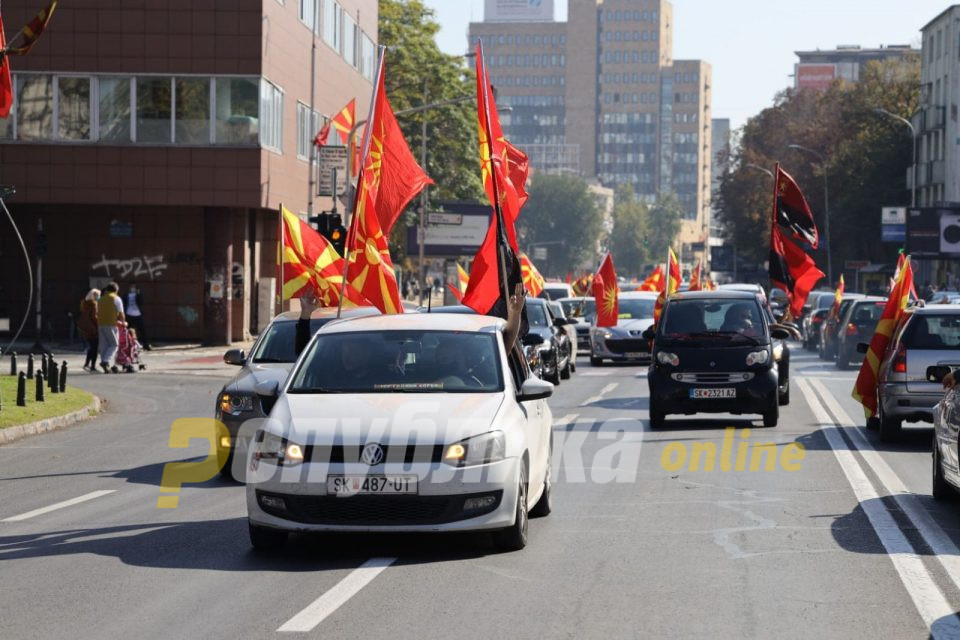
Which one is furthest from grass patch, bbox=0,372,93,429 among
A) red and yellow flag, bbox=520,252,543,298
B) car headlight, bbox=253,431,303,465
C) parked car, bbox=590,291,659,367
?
red and yellow flag, bbox=520,252,543,298

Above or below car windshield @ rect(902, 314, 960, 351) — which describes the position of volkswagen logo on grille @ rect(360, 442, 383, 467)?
below

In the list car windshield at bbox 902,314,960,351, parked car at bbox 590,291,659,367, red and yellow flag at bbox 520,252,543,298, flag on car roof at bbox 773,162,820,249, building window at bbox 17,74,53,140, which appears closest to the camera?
car windshield at bbox 902,314,960,351

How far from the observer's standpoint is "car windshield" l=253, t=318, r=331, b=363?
16.2 meters

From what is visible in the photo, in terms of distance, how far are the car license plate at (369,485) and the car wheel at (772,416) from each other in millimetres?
11740

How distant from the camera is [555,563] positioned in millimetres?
9703

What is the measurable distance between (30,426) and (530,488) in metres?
11.9

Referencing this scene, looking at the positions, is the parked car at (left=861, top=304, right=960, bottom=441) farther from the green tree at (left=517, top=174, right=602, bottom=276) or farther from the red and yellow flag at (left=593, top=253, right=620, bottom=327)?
the green tree at (left=517, top=174, right=602, bottom=276)

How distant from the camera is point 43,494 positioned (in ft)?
45.5

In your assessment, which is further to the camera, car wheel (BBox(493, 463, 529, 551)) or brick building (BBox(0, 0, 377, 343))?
brick building (BBox(0, 0, 377, 343))

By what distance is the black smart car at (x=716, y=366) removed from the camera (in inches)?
806

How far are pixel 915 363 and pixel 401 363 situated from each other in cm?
935

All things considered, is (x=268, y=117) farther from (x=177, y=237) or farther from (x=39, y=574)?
(x=39, y=574)

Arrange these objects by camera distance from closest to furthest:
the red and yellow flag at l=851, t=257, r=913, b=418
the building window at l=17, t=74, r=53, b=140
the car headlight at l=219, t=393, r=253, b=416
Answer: the car headlight at l=219, t=393, r=253, b=416
the red and yellow flag at l=851, t=257, r=913, b=418
the building window at l=17, t=74, r=53, b=140

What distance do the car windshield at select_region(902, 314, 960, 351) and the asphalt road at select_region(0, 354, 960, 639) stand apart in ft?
7.81
